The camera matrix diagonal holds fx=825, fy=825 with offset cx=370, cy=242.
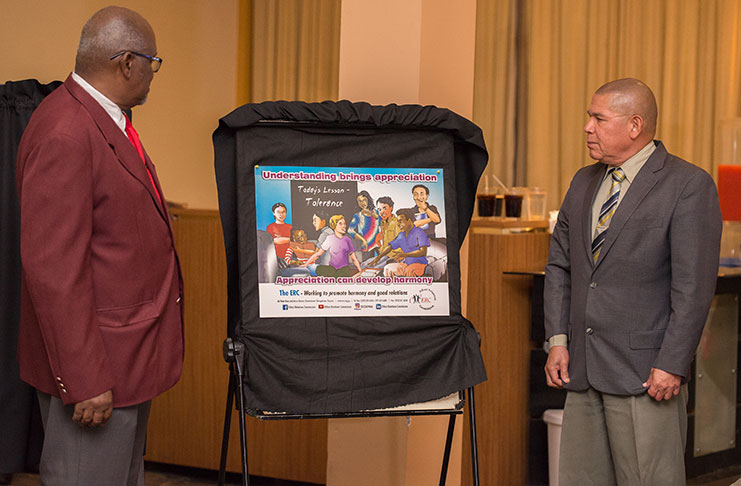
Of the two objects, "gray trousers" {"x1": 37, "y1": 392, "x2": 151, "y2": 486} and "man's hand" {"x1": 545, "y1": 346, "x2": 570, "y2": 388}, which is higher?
"man's hand" {"x1": 545, "y1": 346, "x2": 570, "y2": 388}

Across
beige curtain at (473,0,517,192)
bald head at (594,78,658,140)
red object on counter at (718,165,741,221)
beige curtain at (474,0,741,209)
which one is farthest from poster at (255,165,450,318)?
beige curtain at (473,0,517,192)

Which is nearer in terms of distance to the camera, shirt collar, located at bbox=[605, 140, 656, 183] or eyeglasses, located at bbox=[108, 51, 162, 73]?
eyeglasses, located at bbox=[108, 51, 162, 73]

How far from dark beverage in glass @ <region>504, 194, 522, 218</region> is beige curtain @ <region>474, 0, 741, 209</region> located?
2.13m

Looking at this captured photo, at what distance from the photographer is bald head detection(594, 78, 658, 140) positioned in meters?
2.18

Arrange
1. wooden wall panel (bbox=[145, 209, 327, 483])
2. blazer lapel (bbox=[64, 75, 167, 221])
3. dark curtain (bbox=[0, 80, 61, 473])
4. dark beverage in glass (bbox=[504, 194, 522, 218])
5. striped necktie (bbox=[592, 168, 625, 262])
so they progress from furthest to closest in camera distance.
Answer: dark beverage in glass (bbox=[504, 194, 522, 218])
wooden wall panel (bbox=[145, 209, 327, 483])
dark curtain (bbox=[0, 80, 61, 473])
striped necktie (bbox=[592, 168, 625, 262])
blazer lapel (bbox=[64, 75, 167, 221])

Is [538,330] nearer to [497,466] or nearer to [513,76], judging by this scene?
[497,466]

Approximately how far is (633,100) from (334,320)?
0.98 m

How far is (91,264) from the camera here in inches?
69.7

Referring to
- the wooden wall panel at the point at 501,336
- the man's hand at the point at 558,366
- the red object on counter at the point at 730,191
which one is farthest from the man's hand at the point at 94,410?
the red object on counter at the point at 730,191

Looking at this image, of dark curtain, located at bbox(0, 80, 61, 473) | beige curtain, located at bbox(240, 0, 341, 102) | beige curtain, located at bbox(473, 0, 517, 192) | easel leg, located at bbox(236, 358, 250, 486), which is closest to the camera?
easel leg, located at bbox(236, 358, 250, 486)

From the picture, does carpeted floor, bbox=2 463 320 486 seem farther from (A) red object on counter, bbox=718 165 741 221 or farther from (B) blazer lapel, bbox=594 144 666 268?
(A) red object on counter, bbox=718 165 741 221

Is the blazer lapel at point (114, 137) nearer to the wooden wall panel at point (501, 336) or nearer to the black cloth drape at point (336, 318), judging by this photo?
the black cloth drape at point (336, 318)

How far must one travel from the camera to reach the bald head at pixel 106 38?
72.2 inches

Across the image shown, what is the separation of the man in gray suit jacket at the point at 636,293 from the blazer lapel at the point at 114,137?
1.18m
